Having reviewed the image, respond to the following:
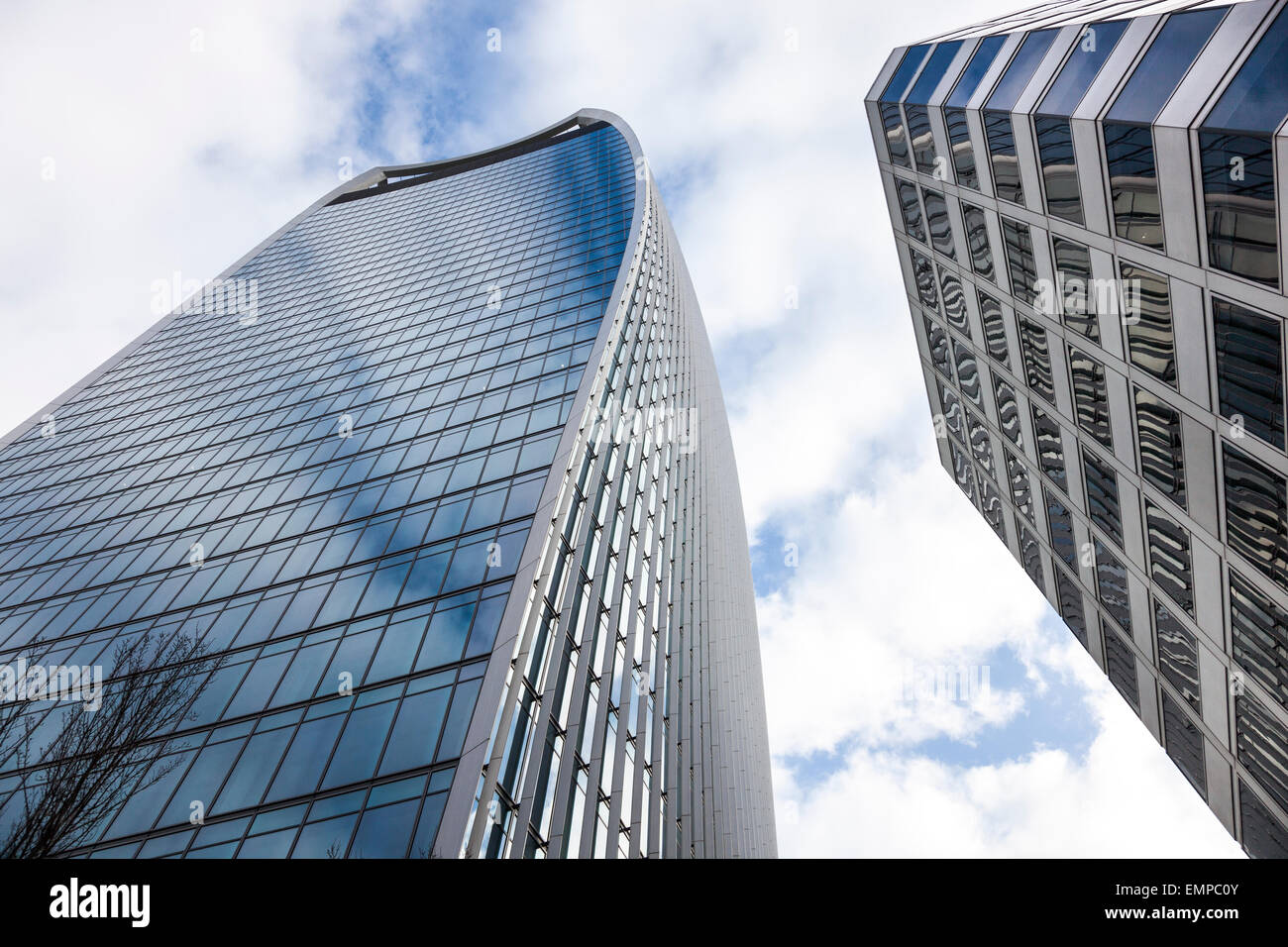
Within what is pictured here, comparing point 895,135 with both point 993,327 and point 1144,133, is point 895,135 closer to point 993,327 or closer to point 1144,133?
point 993,327

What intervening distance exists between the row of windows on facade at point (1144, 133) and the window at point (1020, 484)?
10866 mm

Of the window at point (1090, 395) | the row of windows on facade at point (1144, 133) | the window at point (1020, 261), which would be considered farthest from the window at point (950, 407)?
the row of windows on facade at point (1144, 133)

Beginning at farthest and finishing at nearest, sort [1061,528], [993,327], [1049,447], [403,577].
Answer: [1061,528]
[993,327]
[1049,447]
[403,577]

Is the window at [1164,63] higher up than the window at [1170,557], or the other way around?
the window at [1164,63]

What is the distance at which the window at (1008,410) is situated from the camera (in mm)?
25844

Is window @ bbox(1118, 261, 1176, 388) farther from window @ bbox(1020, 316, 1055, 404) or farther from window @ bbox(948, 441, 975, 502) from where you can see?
window @ bbox(948, 441, 975, 502)

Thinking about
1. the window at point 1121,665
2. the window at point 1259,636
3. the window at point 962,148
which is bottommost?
the window at point 1121,665

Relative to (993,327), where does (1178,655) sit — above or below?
below

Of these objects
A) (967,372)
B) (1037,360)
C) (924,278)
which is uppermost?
(924,278)

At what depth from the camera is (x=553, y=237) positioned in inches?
2292

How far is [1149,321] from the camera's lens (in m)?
16.2

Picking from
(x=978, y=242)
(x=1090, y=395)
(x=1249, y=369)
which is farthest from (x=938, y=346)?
(x=1249, y=369)

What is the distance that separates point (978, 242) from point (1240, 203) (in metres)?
11.5

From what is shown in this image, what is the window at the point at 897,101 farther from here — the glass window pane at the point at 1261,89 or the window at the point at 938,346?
the glass window pane at the point at 1261,89
